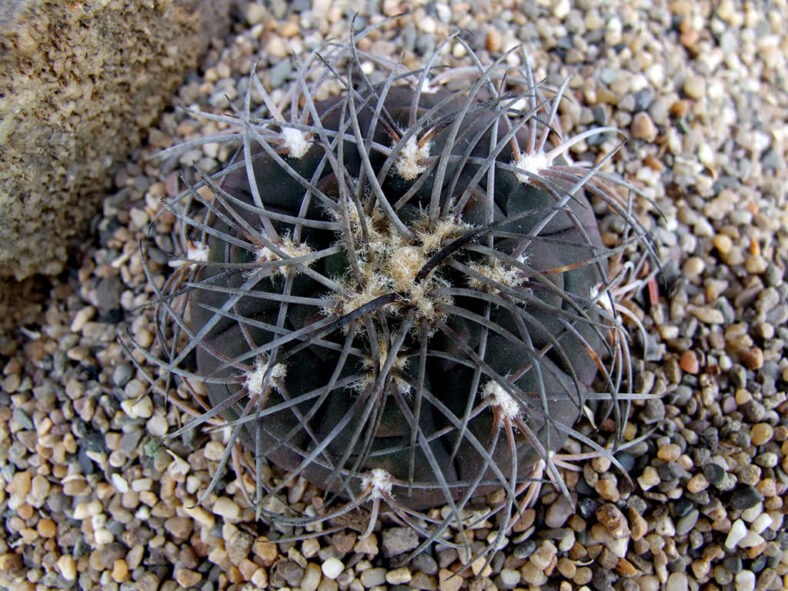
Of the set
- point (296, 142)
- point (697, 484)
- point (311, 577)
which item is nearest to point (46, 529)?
point (311, 577)

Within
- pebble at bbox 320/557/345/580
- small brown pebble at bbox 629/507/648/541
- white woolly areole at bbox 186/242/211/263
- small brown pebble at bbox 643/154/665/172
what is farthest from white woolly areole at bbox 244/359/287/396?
small brown pebble at bbox 643/154/665/172

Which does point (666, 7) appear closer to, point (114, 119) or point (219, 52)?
point (219, 52)

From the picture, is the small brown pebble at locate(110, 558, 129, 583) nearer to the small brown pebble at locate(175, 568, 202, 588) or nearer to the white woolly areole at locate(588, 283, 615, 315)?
the small brown pebble at locate(175, 568, 202, 588)

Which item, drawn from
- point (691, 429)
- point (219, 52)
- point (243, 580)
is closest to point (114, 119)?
point (219, 52)

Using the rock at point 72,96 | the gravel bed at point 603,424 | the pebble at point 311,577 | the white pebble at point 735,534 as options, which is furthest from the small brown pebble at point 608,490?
the rock at point 72,96

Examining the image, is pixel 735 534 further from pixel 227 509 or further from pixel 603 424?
pixel 227 509
